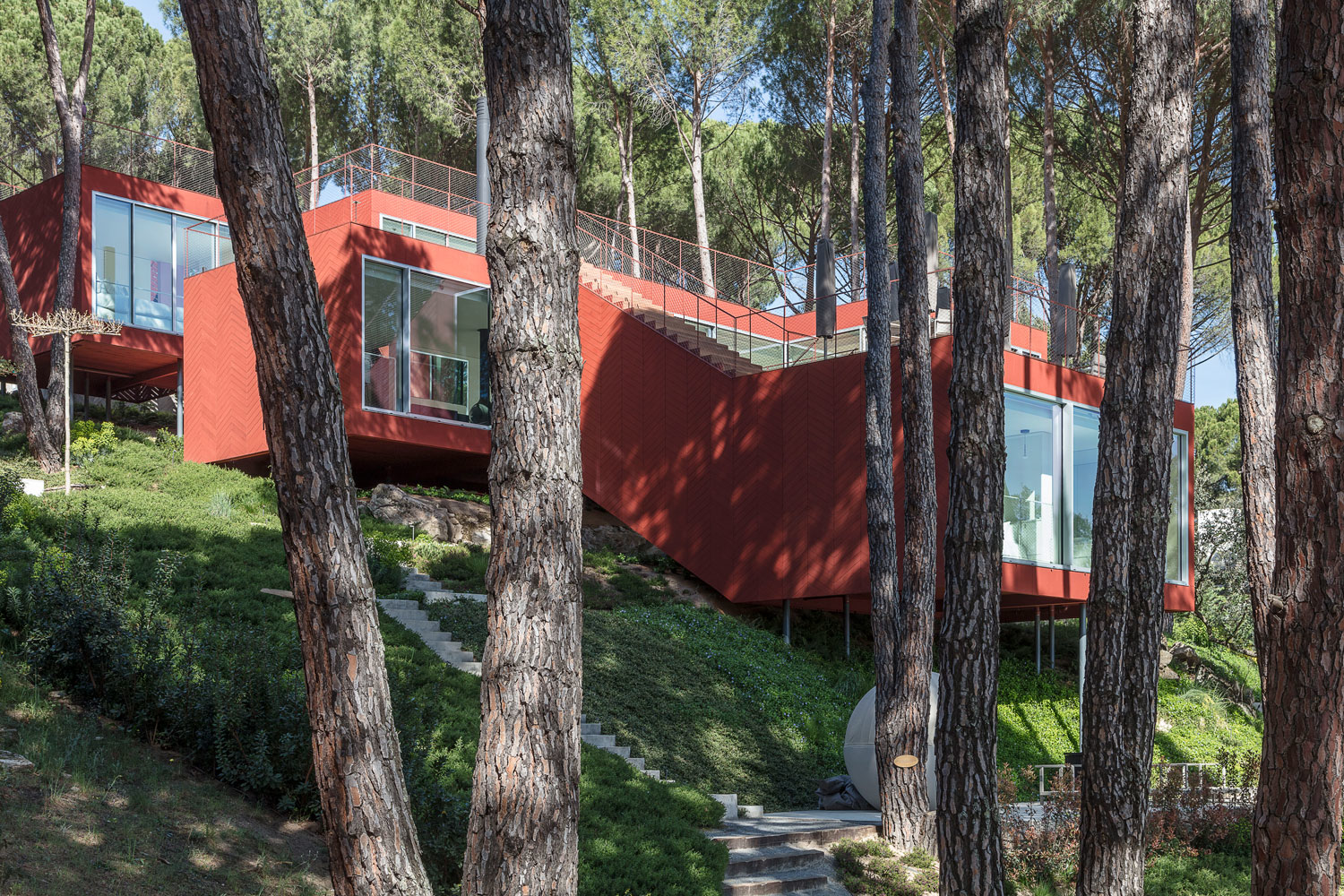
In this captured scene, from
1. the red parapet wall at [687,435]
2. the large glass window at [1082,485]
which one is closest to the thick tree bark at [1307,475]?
the red parapet wall at [687,435]

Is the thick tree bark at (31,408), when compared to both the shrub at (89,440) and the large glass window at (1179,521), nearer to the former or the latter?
the shrub at (89,440)

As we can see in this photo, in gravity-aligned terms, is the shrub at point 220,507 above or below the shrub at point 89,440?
below

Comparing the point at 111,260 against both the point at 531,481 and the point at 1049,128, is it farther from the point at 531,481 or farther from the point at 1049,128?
the point at 531,481

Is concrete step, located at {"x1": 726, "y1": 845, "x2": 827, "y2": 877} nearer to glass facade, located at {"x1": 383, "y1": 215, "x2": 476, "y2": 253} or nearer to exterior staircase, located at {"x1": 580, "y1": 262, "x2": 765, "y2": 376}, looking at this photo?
exterior staircase, located at {"x1": 580, "y1": 262, "x2": 765, "y2": 376}

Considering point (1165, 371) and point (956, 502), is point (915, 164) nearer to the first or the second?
point (1165, 371)

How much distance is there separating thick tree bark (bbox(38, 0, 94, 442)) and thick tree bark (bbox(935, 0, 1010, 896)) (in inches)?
558

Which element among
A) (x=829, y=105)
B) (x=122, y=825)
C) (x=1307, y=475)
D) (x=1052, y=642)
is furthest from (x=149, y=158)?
(x=1307, y=475)

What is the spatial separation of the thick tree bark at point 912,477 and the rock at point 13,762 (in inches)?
253

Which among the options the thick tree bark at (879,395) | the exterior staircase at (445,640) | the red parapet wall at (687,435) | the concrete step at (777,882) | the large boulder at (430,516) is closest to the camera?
the concrete step at (777,882)

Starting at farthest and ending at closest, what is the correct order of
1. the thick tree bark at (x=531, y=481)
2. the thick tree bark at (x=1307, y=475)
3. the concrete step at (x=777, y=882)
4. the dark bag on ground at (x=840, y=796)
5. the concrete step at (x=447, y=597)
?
the concrete step at (x=447, y=597) → the dark bag on ground at (x=840, y=796) → the concrete step at (x=777, y=882) → the thick tree bark at (x=531, y=481) → the thick tree bark at (x=1307, y=475)

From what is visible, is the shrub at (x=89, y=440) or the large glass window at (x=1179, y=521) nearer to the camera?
the shrub at (x=89, y=440)

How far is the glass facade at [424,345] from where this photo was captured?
55.0 ft

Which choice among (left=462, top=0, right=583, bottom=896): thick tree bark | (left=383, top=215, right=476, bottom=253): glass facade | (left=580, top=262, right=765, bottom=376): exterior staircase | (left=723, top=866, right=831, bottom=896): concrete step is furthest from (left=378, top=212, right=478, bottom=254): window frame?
(left=462, top=0, right=583, bottom=896): thick tree bark

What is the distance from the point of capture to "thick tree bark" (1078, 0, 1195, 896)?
5.95 metres
